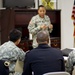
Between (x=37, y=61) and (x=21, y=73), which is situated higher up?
(x=37, y=61)

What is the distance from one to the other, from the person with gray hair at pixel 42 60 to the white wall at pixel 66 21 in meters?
4.63

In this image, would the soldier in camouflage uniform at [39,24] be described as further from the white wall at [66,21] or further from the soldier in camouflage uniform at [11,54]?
the soldier in camouflage uniform at [11,54]

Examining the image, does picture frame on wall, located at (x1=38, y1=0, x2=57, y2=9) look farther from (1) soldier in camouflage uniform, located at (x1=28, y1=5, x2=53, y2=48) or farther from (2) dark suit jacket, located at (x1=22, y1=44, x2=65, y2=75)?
(2) dark suit jacket, located at (x1=22, y1=44, x2=65, y2=75)

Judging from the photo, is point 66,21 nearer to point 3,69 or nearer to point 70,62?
point 70,62

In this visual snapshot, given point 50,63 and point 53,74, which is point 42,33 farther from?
point 53,74

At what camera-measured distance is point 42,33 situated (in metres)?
2.93

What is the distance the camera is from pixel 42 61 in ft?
9.04

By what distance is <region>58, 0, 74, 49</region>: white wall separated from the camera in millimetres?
7482

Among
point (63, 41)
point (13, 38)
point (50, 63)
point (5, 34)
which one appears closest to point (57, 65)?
point (50, 63)

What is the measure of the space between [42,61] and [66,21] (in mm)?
4903

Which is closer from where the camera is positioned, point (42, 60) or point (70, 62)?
point (42, 60)

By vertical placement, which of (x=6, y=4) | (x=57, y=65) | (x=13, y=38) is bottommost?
(x=57, y=65)

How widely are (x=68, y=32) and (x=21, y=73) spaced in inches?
184

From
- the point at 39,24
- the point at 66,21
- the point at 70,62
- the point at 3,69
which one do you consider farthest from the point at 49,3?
the point at 3,69
